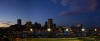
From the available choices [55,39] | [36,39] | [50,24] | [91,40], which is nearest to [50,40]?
Answer: [55,39]

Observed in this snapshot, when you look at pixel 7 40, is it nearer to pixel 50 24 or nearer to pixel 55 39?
pixel 55 39

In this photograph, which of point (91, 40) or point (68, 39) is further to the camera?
point (68, 39)

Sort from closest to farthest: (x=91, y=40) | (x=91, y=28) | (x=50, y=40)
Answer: (x=91, y=40) < (x=50, y=40) < (x=91, y=28)

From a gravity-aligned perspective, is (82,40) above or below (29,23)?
below

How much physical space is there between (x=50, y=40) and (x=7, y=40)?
15.7ft

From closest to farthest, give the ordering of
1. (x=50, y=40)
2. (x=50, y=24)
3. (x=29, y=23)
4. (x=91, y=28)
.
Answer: (x=50, y=40)
(x=50, y=24)
(x=91, y=28)
(x=29, y=23)

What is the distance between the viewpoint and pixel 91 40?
1377 centimetres

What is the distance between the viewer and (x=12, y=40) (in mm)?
13914

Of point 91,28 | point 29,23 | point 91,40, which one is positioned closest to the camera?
point 91,40

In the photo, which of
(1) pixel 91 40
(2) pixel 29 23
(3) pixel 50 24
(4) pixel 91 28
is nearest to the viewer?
(1) pixel 91 40

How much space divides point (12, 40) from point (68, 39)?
644 cm

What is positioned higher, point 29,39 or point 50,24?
point 50,24

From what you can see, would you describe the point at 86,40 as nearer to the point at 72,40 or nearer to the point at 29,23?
the point at 72,40

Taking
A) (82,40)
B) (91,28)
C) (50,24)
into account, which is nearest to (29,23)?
(50,24)
